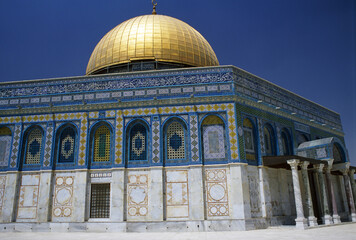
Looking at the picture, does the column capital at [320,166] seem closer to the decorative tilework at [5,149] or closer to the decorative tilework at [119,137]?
the decorative tilework at [119,137]

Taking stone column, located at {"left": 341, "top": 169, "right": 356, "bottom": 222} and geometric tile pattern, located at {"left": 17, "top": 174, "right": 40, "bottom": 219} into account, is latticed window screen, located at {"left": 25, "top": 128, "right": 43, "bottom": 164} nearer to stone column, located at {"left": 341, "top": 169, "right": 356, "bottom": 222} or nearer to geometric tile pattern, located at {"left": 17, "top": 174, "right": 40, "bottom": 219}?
geometric tile pattern, located at {"left": 17, "top": 174, "right": 40, "bottom": 219}

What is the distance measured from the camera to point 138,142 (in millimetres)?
16594

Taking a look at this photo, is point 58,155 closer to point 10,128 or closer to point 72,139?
point 72,139

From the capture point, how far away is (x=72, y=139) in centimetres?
1711

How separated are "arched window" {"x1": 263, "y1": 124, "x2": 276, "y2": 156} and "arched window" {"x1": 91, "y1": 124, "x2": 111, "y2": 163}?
8.67 metres

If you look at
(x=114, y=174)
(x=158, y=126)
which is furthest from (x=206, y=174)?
(x=114, y=174)

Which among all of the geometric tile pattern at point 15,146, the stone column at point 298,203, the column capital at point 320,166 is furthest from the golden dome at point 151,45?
the column capital at point 320,166

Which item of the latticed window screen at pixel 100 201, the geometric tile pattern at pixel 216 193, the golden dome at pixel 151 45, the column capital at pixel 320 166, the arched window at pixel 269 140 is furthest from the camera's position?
the golden dome at pixel 151 45

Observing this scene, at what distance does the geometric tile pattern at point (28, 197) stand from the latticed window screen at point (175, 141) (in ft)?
23.2

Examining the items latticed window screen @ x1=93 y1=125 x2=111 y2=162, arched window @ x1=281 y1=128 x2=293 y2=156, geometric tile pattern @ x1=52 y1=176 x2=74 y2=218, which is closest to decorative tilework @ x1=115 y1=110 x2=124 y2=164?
latticed window screen @ x1=93 y1=125 x2=111 y2=162

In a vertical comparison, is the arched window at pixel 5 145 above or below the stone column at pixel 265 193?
above

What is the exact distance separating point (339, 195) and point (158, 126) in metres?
14.8

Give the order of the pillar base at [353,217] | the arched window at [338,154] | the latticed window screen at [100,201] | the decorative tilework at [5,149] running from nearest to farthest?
1. the latticed window screen at [100,201]
2. the decorative tilework at [5,149]
3. the pillar base at [353,217]
4. the arched window at [338,154]

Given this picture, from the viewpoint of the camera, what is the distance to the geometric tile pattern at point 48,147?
16688 millimetres
